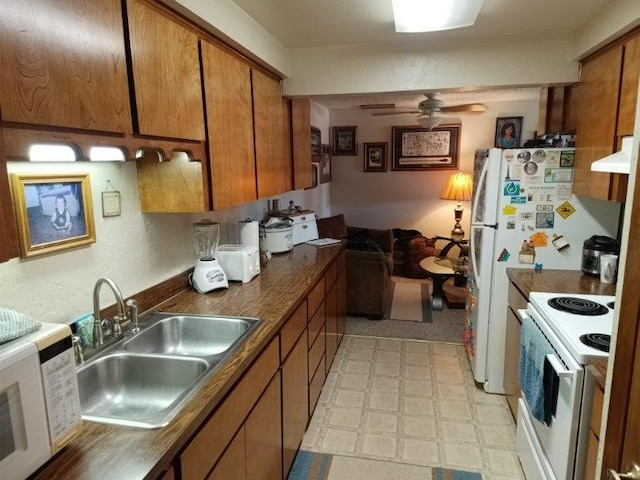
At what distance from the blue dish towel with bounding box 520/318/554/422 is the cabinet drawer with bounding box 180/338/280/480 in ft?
3.66

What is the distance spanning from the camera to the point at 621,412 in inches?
32.0

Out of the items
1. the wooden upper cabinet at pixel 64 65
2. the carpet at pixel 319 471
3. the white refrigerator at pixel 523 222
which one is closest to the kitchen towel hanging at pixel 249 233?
the carpet at pixel 319 471

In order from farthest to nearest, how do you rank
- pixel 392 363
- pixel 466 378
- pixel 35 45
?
pixel 392 363 → pixel 466 378 → pixel 35 45

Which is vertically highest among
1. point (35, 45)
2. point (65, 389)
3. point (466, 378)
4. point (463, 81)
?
point (463, 81)

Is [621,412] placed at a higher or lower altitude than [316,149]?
lower

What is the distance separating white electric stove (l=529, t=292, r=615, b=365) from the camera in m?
1.48

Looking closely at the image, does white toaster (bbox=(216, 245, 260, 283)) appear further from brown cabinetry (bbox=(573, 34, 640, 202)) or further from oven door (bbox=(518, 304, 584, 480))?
brown cabinetry (bbox=(573, 34, 640, 202))

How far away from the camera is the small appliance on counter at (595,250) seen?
2.35 m

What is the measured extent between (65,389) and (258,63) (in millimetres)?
2018

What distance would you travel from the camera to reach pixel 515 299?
2453mm

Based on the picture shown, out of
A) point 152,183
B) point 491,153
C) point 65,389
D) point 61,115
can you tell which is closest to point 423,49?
point 491,153

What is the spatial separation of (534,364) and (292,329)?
1.10m

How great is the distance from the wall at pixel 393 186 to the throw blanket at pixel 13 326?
202 inches

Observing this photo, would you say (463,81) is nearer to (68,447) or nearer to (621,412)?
(621,412)
